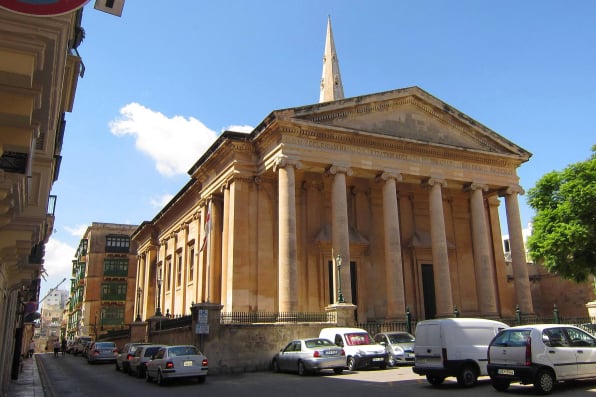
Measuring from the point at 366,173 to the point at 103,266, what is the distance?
161ft

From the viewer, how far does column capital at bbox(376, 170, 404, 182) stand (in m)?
28.3

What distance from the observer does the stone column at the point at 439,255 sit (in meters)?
27.8

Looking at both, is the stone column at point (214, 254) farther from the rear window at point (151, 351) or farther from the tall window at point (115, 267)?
the tall window at point (115, 267)

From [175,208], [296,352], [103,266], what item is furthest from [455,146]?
[103,266]

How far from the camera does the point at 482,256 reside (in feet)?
96.8

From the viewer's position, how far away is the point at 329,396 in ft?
42.0

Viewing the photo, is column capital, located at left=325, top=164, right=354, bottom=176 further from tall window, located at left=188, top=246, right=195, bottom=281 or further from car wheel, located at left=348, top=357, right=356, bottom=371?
tall window, located at left=188, top=246, right=195, bottom=281

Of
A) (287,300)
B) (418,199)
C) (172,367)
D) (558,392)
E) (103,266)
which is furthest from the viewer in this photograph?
(103,266)

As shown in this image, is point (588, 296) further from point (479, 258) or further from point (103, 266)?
point (103, 266)

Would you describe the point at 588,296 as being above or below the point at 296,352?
above

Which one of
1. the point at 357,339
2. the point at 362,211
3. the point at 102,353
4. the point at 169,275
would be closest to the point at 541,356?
the point at 357,339

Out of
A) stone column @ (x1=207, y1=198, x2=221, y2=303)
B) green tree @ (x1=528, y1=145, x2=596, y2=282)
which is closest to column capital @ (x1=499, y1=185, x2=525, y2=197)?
green tree @ (x1=528, y1=145, x2=596, y2=282)

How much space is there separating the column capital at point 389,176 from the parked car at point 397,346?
9.43 metres

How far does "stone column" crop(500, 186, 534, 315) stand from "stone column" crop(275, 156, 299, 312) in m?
13.9
